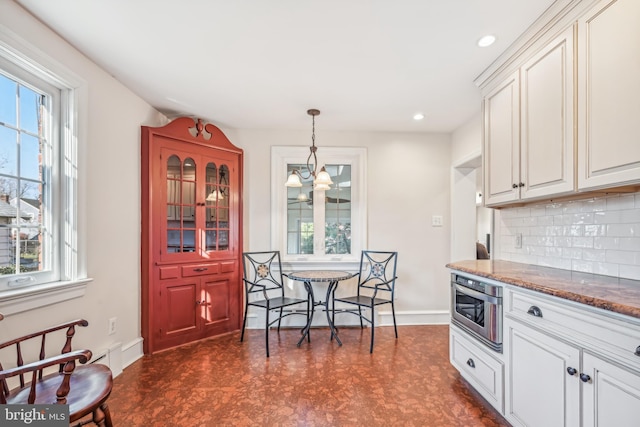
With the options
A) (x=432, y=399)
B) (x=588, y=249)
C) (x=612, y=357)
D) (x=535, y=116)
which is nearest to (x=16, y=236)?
(x=432, y=399)

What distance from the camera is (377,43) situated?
2.00m

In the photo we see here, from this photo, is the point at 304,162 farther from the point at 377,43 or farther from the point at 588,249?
the point at 588,249

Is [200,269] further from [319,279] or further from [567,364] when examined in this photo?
[567,364]

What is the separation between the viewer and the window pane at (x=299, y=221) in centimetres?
381

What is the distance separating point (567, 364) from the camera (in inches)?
53.4

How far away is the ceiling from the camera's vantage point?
5.57 ft

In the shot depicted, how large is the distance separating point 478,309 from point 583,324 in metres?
0.75

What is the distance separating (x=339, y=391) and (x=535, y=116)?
7.34 ft

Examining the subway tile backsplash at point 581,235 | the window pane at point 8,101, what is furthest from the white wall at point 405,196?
the window pane at point 8,101

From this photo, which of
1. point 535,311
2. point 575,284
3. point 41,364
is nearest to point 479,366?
point 535,311

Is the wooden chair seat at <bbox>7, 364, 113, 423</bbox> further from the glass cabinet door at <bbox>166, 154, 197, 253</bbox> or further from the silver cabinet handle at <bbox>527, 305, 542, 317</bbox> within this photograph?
the silver cabinet handle at <bbox>527, 305, 542, 317</bbox>

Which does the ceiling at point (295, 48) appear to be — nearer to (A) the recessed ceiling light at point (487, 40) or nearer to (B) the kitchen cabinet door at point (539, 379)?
(A) the recessed ceiling light at point (487, 40)

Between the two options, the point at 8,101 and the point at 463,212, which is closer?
the point at 8,101

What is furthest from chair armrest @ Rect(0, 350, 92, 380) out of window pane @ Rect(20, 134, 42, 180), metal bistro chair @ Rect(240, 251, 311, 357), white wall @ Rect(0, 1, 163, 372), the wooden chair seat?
metal bistro chair @ Rect(240, 251, 311, 357)
